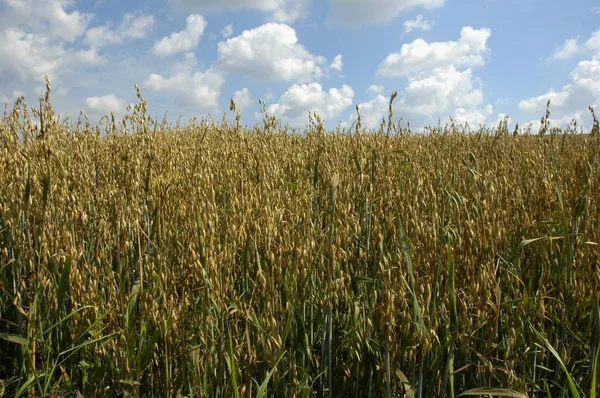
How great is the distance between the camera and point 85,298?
5.43 feet

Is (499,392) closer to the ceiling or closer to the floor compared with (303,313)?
closer to the floor

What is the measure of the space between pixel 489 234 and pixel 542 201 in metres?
0.86

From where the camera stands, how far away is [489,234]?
1555mm

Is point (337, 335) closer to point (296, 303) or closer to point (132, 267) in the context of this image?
point (296, 303)

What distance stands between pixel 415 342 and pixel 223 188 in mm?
2176

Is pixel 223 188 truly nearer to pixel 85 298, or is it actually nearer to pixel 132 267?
pixel 132 267

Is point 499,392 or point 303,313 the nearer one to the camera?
point 499,392

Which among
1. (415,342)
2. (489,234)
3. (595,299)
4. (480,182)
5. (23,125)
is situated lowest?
(415,342)

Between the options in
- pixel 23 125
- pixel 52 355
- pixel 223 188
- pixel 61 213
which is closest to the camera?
pixel 52 355

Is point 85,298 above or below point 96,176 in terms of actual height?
below

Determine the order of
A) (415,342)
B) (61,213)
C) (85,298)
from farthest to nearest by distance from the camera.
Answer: (61,213) < (85,298) < (415,342)

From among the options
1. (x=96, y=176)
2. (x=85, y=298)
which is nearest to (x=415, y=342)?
(x=85, y=298)

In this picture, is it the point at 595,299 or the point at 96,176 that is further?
the point at 96,176

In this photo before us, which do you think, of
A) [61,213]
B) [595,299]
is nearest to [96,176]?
[61,213]
